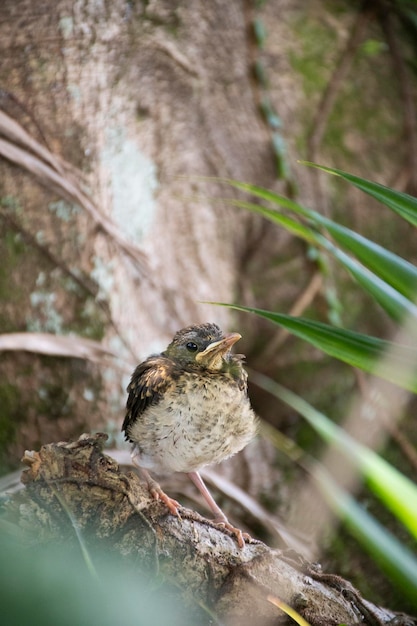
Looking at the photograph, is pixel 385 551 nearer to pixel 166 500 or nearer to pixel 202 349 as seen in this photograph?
pixel 166 500

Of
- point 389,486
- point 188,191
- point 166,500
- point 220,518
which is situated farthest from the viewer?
point 188,191

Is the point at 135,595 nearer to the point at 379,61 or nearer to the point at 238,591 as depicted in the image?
the point at 238,591

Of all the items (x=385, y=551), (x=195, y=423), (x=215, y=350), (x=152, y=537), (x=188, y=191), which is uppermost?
(x=188, y=191)

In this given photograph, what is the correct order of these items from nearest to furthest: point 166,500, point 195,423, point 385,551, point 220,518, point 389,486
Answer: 1. point 389,486
2. point 385,551
3. point 166,500
4. point 195,423
5. point 220,518

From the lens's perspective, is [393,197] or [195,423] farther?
[195,423]

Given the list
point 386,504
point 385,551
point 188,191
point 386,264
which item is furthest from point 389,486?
point 188,191

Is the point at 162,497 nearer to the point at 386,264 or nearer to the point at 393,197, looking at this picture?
the point at 386,264

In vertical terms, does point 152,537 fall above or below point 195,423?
below

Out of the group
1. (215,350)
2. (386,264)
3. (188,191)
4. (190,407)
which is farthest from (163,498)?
(188,191)
